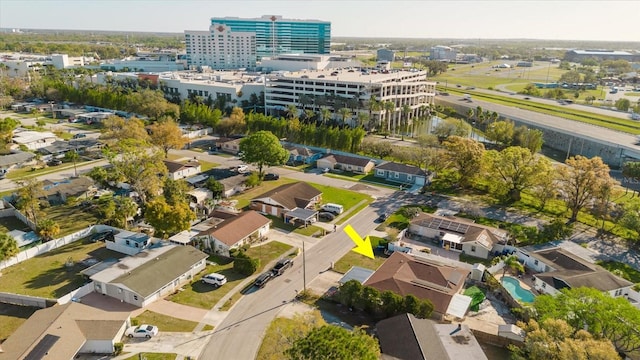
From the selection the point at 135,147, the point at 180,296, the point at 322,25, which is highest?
the point at 322,25

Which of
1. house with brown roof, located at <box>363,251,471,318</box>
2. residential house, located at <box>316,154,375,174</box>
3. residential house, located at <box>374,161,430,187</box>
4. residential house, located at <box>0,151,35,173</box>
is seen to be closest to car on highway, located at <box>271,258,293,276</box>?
house with brown roof, located at <box>363,251,471,318</box>

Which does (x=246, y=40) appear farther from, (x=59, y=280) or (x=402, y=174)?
(x=59, y=280)

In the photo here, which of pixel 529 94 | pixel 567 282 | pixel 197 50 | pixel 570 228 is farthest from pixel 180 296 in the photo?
pixel 197 50

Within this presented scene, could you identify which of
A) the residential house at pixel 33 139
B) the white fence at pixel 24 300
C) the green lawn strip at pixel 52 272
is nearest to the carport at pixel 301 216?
the green lawn strip at pixel 52 272

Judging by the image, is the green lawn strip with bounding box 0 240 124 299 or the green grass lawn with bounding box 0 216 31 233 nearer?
the green lawn strip with bounding box 0 240 124 299

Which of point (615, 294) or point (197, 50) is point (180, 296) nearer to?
point (615, 294)

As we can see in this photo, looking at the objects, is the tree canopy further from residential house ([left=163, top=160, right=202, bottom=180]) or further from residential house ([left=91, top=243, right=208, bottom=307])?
residential house ([left=91, top=243, right=208, bottom=307])

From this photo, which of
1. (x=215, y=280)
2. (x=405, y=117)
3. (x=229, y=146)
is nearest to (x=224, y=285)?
(x=215, y=280)
